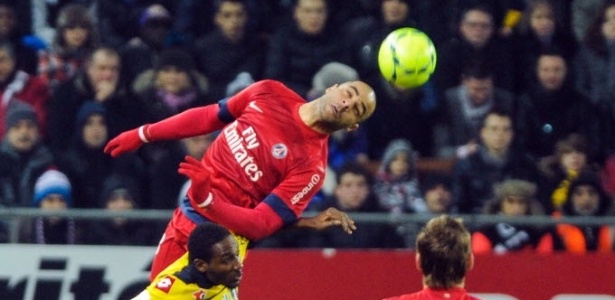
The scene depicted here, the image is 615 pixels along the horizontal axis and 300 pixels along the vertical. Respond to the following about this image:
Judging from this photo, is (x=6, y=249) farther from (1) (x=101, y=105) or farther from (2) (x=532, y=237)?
(2) (x=532, y=237)

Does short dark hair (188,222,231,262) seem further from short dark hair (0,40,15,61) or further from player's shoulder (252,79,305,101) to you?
short dark hair (0,40,15,61)

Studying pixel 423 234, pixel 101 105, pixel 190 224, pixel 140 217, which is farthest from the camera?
pixel 101 105

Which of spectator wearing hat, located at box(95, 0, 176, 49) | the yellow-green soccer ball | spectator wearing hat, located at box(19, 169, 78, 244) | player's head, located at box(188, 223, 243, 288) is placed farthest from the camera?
spectator wearing hat, located at box(95, 0, 176, 49)

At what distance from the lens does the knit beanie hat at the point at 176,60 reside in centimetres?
1225

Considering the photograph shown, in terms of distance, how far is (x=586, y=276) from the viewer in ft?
34.4

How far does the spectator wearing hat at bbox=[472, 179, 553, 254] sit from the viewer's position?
10.7 m

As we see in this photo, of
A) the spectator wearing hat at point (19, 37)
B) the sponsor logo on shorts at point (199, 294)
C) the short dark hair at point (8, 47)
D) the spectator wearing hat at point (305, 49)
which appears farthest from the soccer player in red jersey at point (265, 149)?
the spectator wearing hat at point (19, 37)

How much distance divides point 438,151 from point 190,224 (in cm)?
380

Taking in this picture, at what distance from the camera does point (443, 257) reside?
665cm

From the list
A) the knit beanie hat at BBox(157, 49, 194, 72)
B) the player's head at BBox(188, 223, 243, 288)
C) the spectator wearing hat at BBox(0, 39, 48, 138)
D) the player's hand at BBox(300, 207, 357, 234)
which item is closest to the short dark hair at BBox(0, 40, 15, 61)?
the spectator wearing hat at BBox(0, 39, 48, 138)

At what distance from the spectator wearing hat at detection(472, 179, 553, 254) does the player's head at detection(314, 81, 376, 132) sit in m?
1.99

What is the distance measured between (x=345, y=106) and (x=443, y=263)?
90.0 inches

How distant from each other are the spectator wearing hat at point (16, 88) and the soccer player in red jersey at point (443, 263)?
20.3 feet

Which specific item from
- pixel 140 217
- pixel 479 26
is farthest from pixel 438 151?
pixel 140 217
